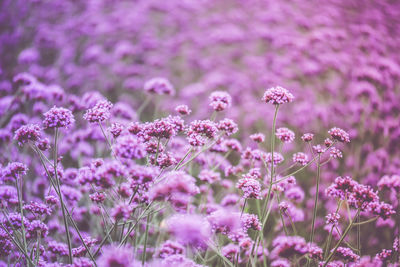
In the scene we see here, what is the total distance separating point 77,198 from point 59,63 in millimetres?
2594

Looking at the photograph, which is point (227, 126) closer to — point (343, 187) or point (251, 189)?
point (251, 189)

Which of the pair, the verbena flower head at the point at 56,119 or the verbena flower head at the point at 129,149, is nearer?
the verbena flower head at the point at 129,149

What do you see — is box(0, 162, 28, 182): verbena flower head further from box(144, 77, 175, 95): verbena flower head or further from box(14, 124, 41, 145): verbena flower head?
box(144, 77, 175, 95): verbena flower head

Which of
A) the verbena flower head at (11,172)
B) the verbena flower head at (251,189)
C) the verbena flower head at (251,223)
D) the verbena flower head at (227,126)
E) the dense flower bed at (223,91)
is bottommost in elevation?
the dense flower bed at (223,91)

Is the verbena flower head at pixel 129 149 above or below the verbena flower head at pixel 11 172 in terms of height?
above

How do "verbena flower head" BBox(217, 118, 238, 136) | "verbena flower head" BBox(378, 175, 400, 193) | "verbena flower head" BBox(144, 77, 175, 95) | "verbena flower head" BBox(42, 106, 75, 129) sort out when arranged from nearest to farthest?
"verbena flower head" BBox(42, 106, 75, 129), "verbena flower head" BBox(378, 175, 400, 193), "verbena flower head" BBox(217, 118, 238, 136), "verbena flower head" BBox(144, 77, 175, 95)

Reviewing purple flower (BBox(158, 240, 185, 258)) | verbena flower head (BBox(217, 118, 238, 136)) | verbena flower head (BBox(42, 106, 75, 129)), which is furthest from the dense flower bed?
Result: verbena flower head (BBox(42, 106, 75, 129))

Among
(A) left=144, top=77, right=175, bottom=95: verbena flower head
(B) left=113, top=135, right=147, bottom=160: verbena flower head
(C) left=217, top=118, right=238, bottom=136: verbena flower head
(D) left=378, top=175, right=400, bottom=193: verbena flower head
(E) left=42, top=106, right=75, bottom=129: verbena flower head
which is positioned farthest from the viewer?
(A) left=144, top=77, right=175, bottom=95: verbena flower head

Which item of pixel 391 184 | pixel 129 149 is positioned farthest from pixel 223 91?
pixel 129 149

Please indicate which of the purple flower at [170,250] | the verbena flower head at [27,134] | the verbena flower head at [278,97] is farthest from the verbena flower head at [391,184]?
the verbena flower head at [27,134]

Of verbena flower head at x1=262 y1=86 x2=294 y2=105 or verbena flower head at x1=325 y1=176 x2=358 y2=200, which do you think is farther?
verbena flower head at x1=262 y1=86 x2=294 y2=105

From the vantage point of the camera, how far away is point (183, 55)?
4246 mm

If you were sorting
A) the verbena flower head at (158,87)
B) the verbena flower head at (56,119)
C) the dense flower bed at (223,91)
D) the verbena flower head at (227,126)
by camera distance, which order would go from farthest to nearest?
the verbena flower head at (158,87)
the dense flower bed at (223,91)
the verbena flower head at (227,126)
the verbena flower head at (56,119)

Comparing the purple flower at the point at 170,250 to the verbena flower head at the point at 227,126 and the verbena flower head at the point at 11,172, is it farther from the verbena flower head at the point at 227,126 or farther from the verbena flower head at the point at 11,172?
the verbena flower head at the point at 11,172
